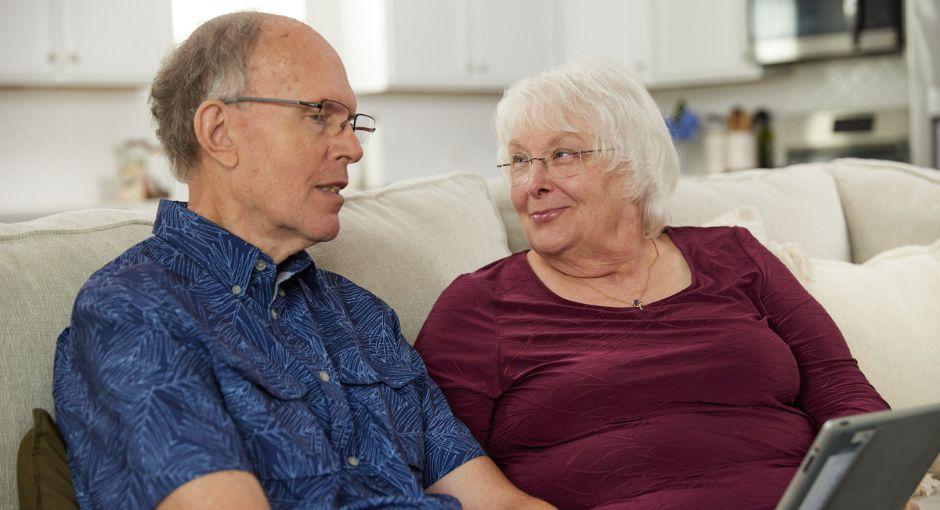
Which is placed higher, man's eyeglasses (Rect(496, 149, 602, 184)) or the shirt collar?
man's eyeglasses (Rect(496, 149, 602, 184))

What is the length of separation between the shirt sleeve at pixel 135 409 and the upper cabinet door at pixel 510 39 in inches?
178

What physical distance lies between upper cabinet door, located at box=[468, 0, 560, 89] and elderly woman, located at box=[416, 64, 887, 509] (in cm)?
376

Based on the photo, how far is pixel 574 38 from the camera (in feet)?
19.1

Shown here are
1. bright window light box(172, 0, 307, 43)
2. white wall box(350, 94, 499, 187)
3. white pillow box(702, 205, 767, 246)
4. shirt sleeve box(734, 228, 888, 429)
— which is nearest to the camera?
shirt sleeve box(734, 228, 888, 429)

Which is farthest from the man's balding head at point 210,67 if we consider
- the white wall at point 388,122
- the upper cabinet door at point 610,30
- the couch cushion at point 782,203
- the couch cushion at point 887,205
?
the upper cabinet door at point 610,30

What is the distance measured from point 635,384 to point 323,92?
68cm

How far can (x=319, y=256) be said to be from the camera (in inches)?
68.7

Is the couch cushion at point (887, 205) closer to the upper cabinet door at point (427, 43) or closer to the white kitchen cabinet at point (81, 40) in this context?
the upper cabinet door at point (427, 43)

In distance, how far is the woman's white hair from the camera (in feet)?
5.94

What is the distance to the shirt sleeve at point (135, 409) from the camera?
109cm

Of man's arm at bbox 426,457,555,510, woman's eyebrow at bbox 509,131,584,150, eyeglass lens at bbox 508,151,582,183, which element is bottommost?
man's arm at bbox 426,457,555,510

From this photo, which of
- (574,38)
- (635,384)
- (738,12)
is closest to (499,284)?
(635,384)

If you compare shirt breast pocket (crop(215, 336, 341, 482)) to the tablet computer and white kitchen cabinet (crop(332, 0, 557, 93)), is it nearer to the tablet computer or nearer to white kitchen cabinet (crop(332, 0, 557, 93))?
the tablet computer

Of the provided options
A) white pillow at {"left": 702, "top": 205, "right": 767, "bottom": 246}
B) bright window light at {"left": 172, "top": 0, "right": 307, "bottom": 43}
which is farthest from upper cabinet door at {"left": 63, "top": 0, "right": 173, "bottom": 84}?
white pillow at {"left": 702, "top": 205, "right": 767, "bottom": 246}
